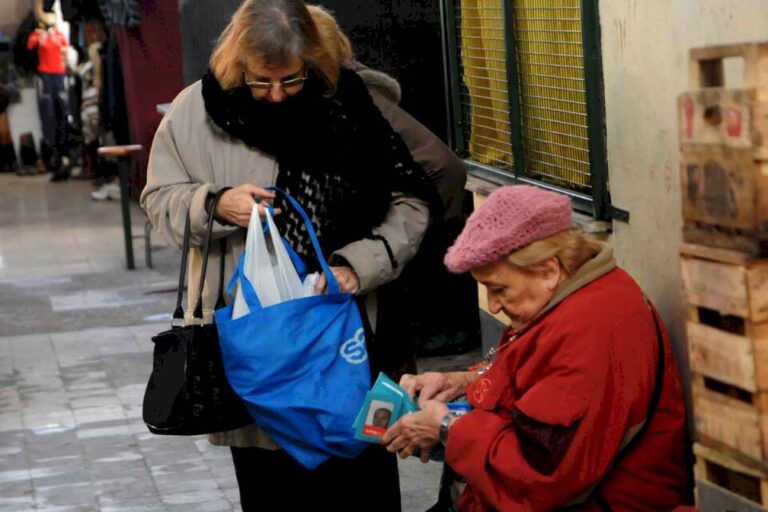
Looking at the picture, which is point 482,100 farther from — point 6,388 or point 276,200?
point 6,388

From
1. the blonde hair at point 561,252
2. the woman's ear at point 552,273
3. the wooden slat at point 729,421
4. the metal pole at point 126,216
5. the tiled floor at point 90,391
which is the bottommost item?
the tiled floor at point 90,391

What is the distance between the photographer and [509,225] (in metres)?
3.24

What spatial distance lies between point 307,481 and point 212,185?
87 cm

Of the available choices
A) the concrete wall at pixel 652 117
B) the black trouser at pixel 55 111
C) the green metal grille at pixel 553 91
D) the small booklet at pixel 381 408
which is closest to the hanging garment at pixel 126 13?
the black trouser at pixel 55 111

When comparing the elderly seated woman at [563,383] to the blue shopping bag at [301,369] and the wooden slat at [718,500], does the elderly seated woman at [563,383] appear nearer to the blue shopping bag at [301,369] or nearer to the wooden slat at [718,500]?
the wooden slat at [718,500]

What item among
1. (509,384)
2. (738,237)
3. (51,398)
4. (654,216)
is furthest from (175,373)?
(51,398)

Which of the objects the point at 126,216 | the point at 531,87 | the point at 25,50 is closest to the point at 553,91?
the point at 531,87

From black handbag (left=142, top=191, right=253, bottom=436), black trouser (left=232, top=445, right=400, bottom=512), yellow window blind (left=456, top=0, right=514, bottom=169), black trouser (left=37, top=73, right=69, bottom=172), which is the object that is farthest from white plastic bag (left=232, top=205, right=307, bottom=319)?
black trouser (left=37, top=73, right=69, bottom=172)

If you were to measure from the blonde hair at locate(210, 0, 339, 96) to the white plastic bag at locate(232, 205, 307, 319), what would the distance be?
1.28ft

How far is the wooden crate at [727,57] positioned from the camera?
2.52 metres

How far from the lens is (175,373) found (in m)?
3.83

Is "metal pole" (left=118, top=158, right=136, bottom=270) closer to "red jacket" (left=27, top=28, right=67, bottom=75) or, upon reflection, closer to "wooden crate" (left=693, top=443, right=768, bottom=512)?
"red jacket" (left=27, top=28, right=67, bottom=75)

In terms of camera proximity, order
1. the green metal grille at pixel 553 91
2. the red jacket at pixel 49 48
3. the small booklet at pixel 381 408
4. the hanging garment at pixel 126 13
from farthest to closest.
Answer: the red jacket at pixel 49 48 < the hanging garment at pixel 126 13 < the green metal grille at pixel 553 91 < the small booklet at pixel 381 408

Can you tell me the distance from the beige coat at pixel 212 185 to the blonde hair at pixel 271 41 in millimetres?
166
